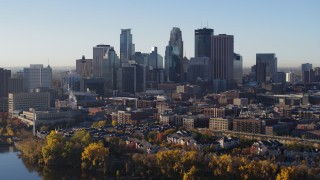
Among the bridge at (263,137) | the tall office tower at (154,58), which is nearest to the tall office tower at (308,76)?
the tall office tower at (154,58)

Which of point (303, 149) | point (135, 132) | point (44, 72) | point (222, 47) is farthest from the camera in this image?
point (222, 47)

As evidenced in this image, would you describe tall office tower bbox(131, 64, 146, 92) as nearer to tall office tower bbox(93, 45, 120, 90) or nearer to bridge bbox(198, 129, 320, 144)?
tall office tower bbox(93, 45, 120, 90)

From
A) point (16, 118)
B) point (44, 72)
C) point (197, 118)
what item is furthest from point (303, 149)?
point (44, 72)

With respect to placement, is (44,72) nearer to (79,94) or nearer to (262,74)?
(79,94)

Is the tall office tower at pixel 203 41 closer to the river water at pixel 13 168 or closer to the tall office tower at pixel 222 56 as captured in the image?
the tall office tower at pixel 222 56

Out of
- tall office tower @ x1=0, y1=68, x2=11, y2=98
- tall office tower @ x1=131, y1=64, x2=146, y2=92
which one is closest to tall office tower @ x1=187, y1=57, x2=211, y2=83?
tall office tower @ x1=131, y1=64, x2=146, y2=92

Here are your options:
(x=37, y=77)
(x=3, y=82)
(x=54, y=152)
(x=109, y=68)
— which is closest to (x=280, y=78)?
(x=109, y=68)
